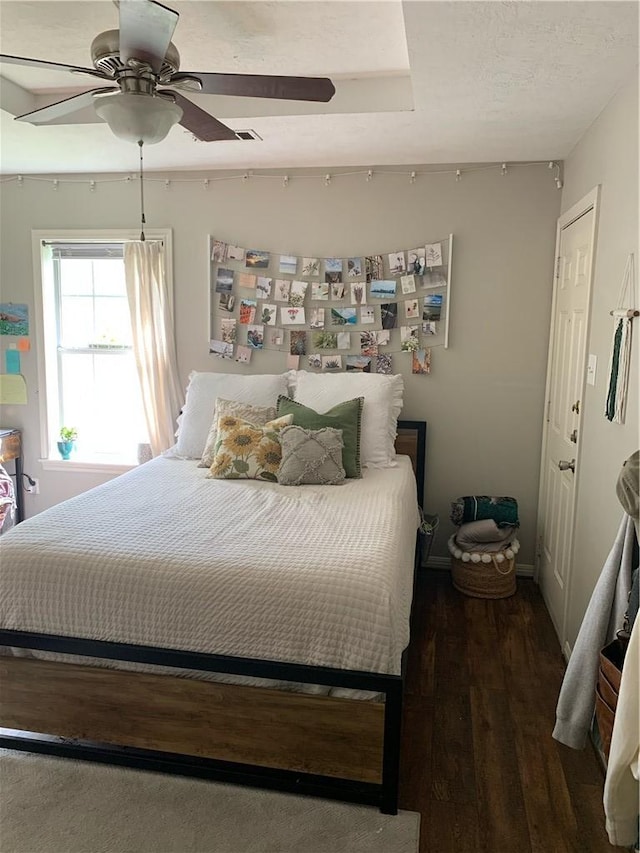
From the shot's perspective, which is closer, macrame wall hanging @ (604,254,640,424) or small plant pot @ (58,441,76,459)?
macrame wall hanging @ (604,254,640,424)

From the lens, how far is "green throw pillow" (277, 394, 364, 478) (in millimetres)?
3097

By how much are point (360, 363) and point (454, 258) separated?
80cm

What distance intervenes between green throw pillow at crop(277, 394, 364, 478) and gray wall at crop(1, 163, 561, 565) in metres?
0.61

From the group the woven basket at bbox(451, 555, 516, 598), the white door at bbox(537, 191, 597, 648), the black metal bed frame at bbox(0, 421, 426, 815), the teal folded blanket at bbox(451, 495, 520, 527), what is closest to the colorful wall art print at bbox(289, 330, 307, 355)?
the teal folded blanket at bbox(451, 495, 520, 527)

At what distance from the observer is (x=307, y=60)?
2465 mm

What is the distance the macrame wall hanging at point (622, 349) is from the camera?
209cm

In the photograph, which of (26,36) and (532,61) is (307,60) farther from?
(26,36)

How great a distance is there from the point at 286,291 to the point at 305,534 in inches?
77.9

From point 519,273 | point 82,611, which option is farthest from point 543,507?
point 82,611

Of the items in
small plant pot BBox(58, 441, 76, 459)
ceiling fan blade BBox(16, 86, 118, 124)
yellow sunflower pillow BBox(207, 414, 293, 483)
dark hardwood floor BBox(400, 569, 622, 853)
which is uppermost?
ceiling fan blade BBox(16, 86, 118, 124)

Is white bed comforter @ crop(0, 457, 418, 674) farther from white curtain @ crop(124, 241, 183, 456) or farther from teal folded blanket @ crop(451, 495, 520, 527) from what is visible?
white curtain @ crop(124, 241, 183, 456)

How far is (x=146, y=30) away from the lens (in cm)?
161

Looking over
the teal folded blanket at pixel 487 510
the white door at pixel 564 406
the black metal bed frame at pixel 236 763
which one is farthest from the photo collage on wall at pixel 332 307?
the black metal bed frame at pixel 236 763

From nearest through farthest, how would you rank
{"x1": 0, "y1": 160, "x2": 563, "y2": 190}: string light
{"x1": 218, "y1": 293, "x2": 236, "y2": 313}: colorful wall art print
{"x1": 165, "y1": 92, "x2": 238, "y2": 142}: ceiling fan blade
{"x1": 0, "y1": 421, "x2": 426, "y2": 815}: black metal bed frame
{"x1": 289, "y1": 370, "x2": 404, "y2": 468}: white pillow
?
1. {"x1": 0, "y1": 421, "x2": 426, "y2": 815}: black metal bed frame
2. {"x1": 165, "y1": 92, "x2": 238, "y2": 142}: ceiling fan blade
3. {"x1": 289, "y1": 370, "x2": 404, "y2": 468}: white pillow
4. {"x1": 0, "y1": 160, "x2": 563, "y2": 190}: string light
5. {"x1": 218, "y1": 293, "x2": 236, "y2": 313}: colorful wall art print
